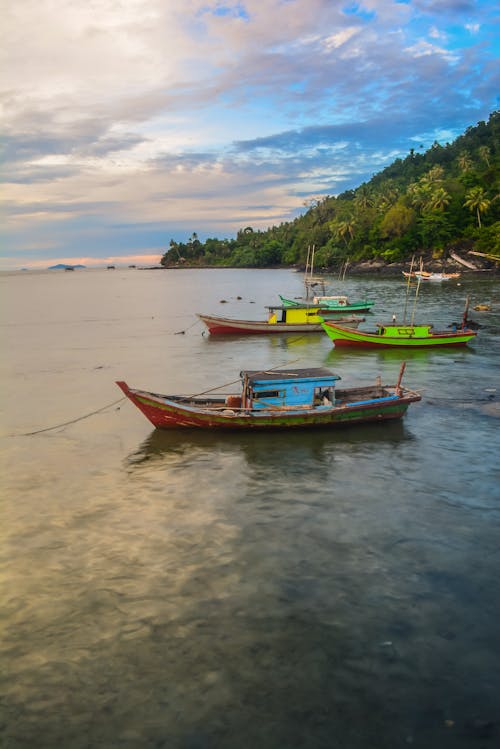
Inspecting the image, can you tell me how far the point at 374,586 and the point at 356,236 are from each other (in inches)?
5400

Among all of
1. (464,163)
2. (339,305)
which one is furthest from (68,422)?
(464,163)

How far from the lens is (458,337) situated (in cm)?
3481

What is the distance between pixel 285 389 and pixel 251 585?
30.6ft

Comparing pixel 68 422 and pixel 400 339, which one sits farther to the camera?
pixel 400 339

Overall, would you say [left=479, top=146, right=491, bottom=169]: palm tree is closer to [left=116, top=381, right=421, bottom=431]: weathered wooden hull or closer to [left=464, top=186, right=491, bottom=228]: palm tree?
[left=464, top=186, right=491, bottom=228]: palm tree

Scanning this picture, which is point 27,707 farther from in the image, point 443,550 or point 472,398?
point 472,398

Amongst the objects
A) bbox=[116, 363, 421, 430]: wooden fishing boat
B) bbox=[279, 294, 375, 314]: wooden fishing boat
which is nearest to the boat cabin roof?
bbox=[116, 363, 421, 430]: wooden fishing boat

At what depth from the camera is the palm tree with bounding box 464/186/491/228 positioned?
369 ft

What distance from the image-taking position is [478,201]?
113 meters

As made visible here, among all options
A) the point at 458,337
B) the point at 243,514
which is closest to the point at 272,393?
the point at 243,514

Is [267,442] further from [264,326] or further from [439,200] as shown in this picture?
[439,200]

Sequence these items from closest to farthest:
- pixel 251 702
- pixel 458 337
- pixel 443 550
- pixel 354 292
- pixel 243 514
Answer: pixel 251 702
pixel 443 550
pixel 243 514
pixel 458 337
pixel 354 292

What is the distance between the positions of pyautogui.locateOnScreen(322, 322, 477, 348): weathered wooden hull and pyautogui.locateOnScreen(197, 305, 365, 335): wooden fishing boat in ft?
23.8

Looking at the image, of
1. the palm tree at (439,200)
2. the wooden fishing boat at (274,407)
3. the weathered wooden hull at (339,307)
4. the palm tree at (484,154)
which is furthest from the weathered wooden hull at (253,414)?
the palm tree at (484,154)
